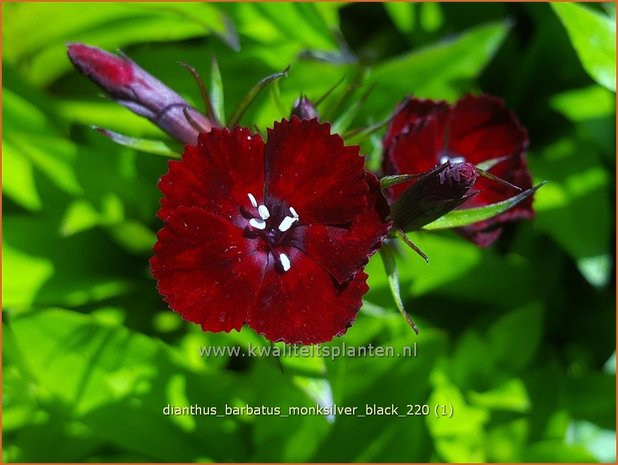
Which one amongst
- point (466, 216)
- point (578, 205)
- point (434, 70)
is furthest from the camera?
point (578, 205)

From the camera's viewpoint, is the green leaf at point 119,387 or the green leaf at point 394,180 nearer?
the green leaf at point 394,180

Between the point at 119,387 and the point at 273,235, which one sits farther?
the point at 119,387

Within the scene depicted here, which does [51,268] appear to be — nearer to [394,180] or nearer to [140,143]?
[140,143]

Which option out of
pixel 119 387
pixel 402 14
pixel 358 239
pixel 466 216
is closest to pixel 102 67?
pixel 358 239

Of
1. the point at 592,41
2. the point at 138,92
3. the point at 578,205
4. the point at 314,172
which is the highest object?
the point at 138,92

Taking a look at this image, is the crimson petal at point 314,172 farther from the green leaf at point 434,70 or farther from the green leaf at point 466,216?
the green leaf at point 434,70

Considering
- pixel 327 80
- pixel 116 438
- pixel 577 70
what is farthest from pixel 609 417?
pixel 116 438

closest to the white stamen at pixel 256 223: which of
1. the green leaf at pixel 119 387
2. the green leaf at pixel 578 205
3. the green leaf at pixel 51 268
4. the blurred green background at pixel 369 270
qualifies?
the blurred green background at pixel 369 270

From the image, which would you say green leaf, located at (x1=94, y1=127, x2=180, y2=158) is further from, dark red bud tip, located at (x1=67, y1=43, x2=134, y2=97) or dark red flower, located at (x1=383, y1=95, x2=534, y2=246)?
dark red flower, located at (x1=383, y1=95, x2=534, y2=246)
